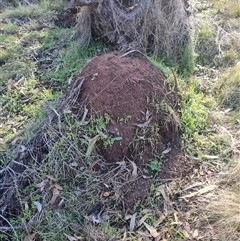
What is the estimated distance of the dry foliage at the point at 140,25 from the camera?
12.7 ft

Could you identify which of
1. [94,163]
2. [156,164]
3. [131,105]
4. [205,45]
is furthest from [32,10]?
[156,164]

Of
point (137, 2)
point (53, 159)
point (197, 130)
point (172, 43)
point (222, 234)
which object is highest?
point (137, 2)

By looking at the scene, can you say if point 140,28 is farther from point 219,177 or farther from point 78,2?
point 219,177

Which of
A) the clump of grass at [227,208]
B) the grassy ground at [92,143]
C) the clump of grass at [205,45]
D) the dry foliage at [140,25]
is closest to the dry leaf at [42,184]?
the grassy ground at [92,143]

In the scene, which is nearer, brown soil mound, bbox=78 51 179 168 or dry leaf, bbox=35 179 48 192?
dry leaf, bbox=35 179 48 192

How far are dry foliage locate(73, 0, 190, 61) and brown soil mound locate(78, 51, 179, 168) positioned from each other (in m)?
0.96

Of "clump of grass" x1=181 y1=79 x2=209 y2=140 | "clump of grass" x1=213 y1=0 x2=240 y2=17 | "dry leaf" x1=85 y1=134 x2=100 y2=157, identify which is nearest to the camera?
"dry leaf" x1=85 y1=134 x2=100 y2=157

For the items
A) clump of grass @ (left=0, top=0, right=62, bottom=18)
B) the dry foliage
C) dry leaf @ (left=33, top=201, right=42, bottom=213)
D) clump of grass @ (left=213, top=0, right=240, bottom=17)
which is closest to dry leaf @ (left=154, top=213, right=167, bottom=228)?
dry leaf @ (left=33, top=201, right=42, bottom=213)

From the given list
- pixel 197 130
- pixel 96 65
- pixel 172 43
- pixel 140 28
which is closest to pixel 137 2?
pixel 140 28

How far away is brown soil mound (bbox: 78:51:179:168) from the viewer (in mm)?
2756

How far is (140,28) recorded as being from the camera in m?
3.96

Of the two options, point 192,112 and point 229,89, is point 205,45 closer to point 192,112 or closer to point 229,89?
point 229,89

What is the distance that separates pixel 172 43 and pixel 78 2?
1142 millimetres

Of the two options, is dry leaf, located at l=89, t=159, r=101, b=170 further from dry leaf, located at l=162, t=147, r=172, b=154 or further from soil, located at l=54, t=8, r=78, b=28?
soil, located at l=54, t=8, r=78, b=28
